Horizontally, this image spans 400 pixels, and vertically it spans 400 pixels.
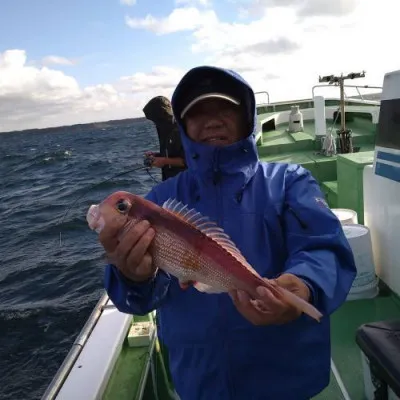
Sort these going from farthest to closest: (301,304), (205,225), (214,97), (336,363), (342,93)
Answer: (342,93)
(336,363)
(214,97)
(205,225)
(301,304)

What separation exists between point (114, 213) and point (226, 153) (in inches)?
28.1

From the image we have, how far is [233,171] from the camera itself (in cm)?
234

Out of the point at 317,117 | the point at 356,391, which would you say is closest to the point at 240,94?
the point at 356,391

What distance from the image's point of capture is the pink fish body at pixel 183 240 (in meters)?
2.05

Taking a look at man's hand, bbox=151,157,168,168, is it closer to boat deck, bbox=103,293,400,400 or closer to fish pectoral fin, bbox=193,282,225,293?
boat deck, bbox=103,293,400,400

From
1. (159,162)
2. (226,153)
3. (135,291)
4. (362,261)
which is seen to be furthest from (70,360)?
(159,162)

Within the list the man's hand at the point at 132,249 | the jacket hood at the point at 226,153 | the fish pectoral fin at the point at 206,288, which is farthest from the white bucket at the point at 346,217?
the man's hand at the point at 132,249

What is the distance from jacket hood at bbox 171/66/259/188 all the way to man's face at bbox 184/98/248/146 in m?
0.07

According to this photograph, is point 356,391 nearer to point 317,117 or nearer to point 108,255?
point 108,255

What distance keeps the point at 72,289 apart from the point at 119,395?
7935 mm

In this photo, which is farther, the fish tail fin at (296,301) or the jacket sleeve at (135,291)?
the jacket sleeve at (135,291)

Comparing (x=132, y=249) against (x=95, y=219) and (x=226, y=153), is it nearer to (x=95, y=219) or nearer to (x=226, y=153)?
(x=95, y=219)

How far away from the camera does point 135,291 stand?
7.25 feet

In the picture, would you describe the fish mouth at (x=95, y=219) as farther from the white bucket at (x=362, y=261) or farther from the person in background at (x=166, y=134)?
the person in background at (x=166, y=134)
